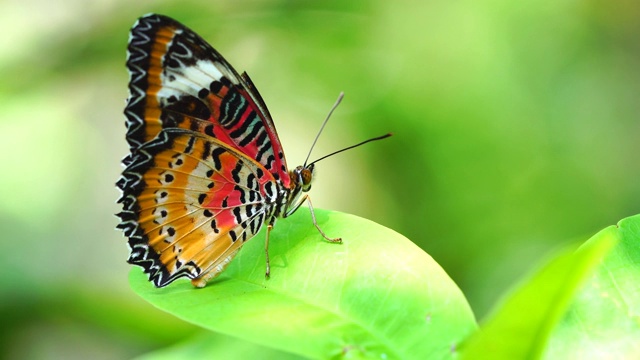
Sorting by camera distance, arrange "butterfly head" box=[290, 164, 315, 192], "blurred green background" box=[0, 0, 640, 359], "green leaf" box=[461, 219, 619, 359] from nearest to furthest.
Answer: "green leaf" box=[461, 219, 619, 359], "butterfly head" box=[290, 164, 315, 192], "blurred green background" box=[0, 0, 640, 359]

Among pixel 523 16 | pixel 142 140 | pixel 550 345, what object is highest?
pixel 523 16

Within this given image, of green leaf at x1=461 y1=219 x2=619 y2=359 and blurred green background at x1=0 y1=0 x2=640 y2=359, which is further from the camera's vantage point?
blurred green background at x1=0 y1=0 x2=640 y2=359

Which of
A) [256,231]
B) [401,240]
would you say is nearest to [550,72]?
[256,231]

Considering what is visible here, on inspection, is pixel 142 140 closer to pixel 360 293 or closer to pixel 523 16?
pixel 360 293

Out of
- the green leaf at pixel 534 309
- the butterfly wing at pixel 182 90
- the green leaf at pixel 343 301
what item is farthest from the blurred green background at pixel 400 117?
the green leaf at pixel 534 309

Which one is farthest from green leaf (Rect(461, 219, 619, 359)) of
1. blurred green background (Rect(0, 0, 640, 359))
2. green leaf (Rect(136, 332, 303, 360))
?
blurred green background (Rect(0, 0, 640, 359))

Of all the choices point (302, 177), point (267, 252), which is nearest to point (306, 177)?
point (302, 177)

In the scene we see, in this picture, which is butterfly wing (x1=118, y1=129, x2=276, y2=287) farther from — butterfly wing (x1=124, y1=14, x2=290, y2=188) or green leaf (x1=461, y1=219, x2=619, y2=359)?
green leaf (x1=461, y1=219, x2=619, y2=359)
